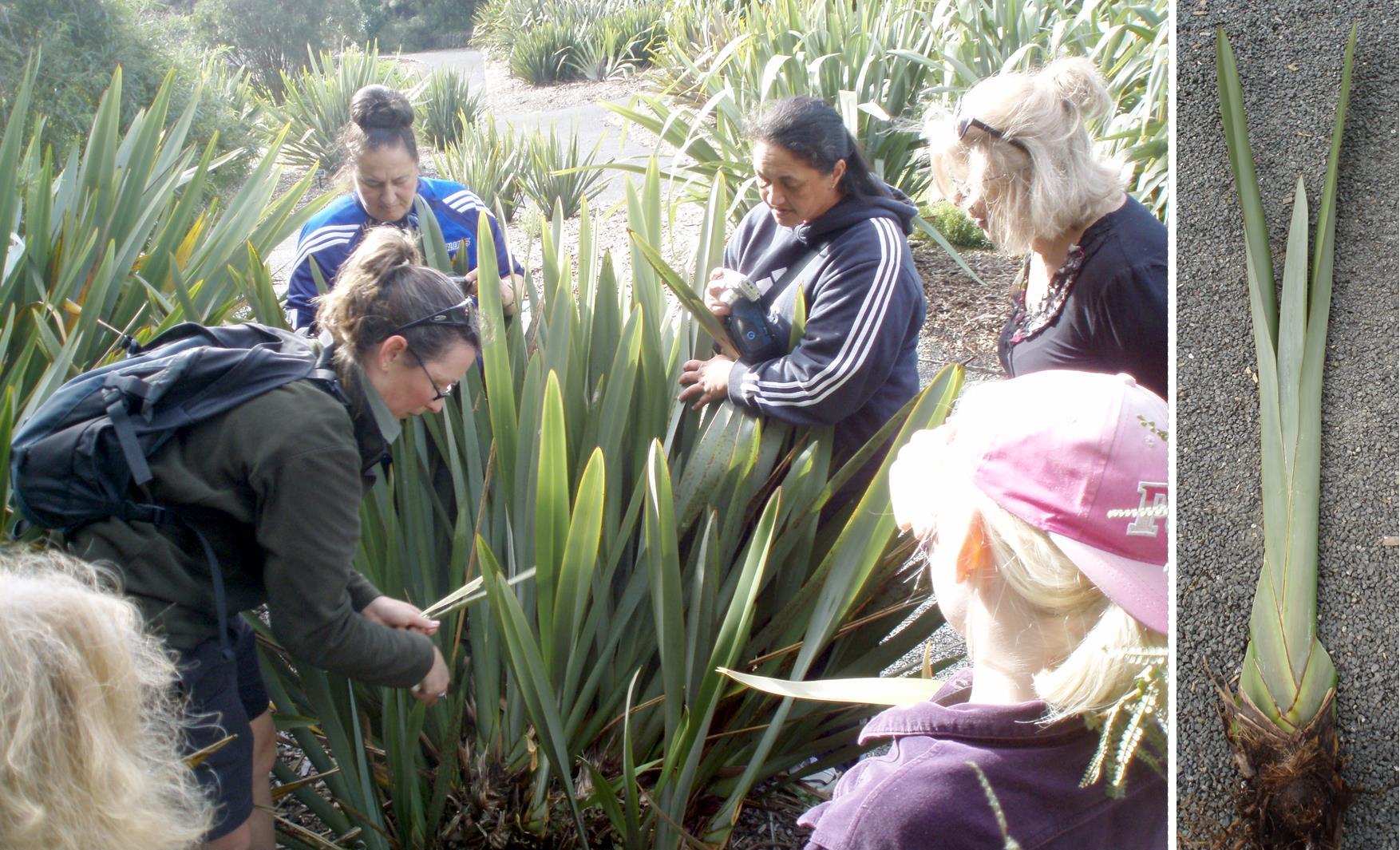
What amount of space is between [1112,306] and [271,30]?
2235cm

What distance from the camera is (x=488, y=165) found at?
338 inches

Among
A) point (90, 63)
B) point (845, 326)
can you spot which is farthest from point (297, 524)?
point (90, 63)

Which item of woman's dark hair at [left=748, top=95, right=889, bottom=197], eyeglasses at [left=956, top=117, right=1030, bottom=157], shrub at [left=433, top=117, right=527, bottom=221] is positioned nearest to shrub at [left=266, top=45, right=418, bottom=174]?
shrub at [left=433, top=117, right=527, bottom=221]

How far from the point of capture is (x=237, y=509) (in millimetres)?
1492

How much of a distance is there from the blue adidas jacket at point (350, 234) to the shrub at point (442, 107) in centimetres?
1096

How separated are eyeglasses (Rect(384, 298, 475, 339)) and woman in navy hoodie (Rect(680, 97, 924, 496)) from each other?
1.96 ft

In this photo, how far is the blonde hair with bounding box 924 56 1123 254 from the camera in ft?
6.89

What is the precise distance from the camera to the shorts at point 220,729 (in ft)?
5.30

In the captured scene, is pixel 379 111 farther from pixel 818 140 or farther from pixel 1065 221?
pixel 1065 221

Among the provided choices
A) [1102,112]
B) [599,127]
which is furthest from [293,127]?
[1102,112]

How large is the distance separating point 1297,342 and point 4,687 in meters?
0.96

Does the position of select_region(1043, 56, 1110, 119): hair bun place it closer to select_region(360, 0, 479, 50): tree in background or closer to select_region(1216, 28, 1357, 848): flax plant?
select_region(1216, 28, 1357, 848): flax plant

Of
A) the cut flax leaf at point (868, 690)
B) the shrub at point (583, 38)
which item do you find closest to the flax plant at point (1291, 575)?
the cut flax leaf at point (868, 690)

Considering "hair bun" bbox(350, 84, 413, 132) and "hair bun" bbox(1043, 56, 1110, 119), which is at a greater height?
"hair bun" bbox(1043, 56, 1110, 119)
